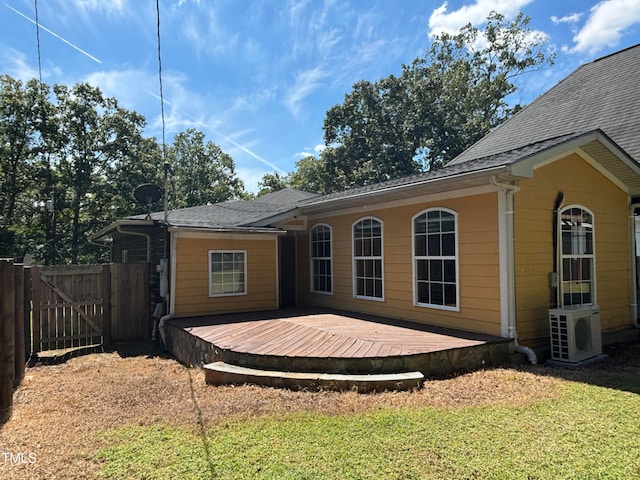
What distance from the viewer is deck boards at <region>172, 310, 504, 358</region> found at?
16.3ft

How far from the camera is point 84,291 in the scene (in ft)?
24.6

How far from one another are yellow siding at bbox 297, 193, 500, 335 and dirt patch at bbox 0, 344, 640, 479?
110 centimetres

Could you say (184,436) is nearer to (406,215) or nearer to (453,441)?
(453,441)

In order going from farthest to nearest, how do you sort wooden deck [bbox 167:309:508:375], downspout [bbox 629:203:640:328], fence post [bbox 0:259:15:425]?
downspout [bbox 629:203:640:328]
wooden deck [bbox 167:309:508:375]
fence post [bbox 0:259:15:425]

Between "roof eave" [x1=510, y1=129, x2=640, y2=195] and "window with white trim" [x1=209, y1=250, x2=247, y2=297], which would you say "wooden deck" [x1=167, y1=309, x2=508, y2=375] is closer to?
"window with white trim" [x1=209, y1=250, x2=247, y2=297]

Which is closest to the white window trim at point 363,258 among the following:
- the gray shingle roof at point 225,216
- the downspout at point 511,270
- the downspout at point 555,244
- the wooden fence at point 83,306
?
the gray shingle roof at point 225,216

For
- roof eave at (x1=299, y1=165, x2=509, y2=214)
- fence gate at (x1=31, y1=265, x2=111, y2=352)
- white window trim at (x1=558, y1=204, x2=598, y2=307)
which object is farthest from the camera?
fence gate at (x1=31, y1=265, x2=111, y2=352)

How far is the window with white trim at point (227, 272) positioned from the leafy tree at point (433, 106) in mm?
16656

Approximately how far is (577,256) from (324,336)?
436cm

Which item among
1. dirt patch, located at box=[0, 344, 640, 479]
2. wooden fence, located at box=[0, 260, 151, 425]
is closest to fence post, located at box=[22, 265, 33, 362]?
wooden fence, located at box=[0, 260, 151, 425]

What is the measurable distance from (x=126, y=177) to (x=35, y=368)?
1877 centimetres

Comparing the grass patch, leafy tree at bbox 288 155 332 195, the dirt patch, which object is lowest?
the dirt patch

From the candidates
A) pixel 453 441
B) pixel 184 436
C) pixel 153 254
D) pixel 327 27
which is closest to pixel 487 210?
pixel 453 441

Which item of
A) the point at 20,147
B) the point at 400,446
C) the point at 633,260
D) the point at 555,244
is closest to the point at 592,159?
the point at 555,244
